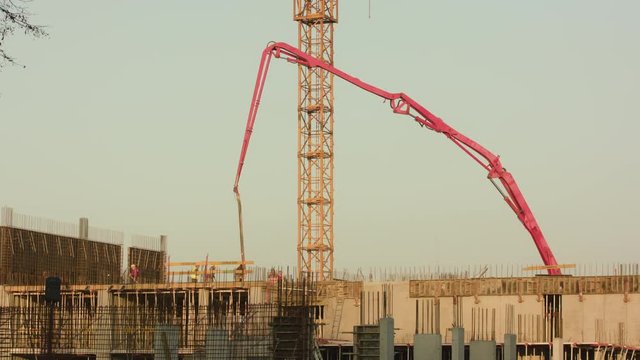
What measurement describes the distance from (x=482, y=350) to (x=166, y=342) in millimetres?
10270

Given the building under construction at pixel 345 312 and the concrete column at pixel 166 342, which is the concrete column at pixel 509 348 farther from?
the concrete column at pixel 166 342

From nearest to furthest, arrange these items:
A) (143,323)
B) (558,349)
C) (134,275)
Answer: (558,349) < (143,323) < (134,275)

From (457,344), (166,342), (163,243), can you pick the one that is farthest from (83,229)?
(457,344)

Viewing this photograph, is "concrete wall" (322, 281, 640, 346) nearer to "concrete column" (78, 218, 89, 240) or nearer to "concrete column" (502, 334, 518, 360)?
"concrete column" (502, 334, 518, 360)

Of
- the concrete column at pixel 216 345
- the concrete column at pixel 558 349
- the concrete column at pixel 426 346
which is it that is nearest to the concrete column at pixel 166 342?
the concrete column at pixel 216 345

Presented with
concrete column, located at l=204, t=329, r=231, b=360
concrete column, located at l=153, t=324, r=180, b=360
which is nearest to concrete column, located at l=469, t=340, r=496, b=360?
concrete column, located at l=204, t=329, r=231, b=360

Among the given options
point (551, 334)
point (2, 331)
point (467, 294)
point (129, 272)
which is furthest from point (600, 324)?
point (2, 331)

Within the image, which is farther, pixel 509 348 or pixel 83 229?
pixel 83 229

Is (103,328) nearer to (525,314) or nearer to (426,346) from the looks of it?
(426,346)

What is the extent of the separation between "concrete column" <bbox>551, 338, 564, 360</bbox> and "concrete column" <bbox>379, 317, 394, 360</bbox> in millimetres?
6705

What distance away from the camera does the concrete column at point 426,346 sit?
122 ft

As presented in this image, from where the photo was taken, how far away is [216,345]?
33.9m

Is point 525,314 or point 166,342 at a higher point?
point 525,314

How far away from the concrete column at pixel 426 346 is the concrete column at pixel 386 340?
2.69m
